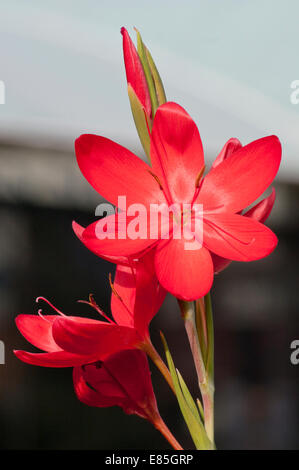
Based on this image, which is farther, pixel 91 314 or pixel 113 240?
pixel 91 314

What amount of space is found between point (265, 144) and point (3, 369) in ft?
5.43

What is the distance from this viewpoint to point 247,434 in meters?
2.03

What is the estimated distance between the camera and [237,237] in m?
0.19

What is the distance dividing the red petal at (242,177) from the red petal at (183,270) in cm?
2

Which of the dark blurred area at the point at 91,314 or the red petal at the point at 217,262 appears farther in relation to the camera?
the dark blurred area at the point at 91,314

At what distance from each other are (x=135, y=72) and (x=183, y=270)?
0.09 meters

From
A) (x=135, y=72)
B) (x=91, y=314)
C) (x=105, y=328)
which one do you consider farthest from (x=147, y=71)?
(x=91, y=314)

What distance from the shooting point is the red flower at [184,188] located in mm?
183

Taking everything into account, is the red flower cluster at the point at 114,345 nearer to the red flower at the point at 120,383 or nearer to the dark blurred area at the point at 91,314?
the red flower at the point at 120,383

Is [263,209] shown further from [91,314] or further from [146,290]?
[91,314]

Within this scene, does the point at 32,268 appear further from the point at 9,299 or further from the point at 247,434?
the point at 247,434

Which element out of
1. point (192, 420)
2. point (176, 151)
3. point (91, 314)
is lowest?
point (192, 420)

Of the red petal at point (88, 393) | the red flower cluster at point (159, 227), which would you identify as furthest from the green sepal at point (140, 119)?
the red petal at point (88, 393)
